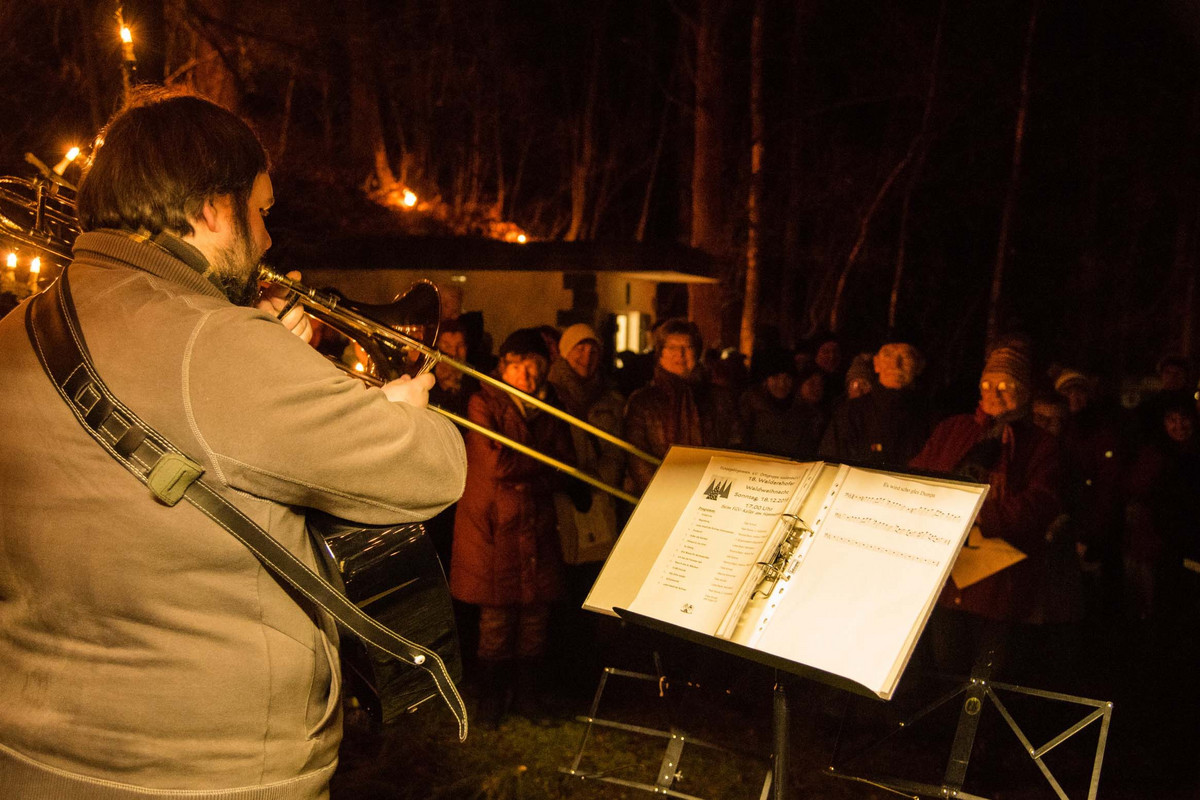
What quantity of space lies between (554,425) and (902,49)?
18484 mm

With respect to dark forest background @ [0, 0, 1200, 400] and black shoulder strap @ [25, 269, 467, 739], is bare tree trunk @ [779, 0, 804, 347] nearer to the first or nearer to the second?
dark forest background @ [0, 0, 1200, 400]

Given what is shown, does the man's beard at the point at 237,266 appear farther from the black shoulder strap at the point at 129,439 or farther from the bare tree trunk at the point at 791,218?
the bare tree trunk at the point at 791,218

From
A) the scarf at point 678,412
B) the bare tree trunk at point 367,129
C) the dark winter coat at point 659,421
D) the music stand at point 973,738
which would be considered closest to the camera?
the music stand at point 973,738

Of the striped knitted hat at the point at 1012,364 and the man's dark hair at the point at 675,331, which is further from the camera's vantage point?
the man's dark hair at the point at 675,331

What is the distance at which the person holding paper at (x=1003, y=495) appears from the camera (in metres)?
4.38

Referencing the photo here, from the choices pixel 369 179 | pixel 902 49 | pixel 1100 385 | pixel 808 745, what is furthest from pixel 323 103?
pixel 808 745

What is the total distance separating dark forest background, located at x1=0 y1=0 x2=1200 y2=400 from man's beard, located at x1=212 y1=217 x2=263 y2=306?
25.1 feet

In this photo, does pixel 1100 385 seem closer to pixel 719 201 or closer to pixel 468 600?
pixel 468 600

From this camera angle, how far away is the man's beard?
1860mm

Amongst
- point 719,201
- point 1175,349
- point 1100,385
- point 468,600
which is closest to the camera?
point 468,600

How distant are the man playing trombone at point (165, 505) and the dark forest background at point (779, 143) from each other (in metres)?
7.72

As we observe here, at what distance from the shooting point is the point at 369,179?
18141 millimetres

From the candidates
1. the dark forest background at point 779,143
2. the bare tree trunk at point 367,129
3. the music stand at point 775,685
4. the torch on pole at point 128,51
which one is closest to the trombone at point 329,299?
the music stand at point 775,685

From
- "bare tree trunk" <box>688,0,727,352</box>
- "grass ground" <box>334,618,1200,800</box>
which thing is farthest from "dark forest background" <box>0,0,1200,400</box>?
"grass ground" <box>334,618,1200,800</box>
